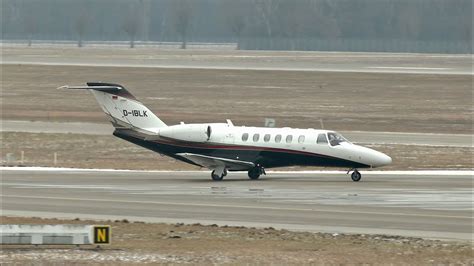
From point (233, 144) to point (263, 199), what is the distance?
9.01 m

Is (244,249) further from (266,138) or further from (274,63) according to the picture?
(274,63)

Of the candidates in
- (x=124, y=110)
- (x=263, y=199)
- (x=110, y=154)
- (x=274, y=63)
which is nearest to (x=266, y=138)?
(x=124, y=110)

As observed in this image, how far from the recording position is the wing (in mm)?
49062

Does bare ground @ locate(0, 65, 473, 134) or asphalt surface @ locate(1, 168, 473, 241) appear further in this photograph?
bare ground @ locate(0, 65, 473, 134)

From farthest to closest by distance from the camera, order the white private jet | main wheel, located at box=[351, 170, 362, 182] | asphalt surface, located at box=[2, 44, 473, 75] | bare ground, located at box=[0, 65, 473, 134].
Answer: asphalt surface, located at box=[2, 44, 473, 75], bare ground, located at box=[0, 65, 473, 134], the white private jet, main wheel, located at box=[351, 170, 362, 182]

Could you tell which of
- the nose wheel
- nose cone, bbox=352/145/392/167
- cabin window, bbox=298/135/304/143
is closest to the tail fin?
the nose wheel

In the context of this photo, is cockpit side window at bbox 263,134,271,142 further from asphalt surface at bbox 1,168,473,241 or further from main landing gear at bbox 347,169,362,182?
main landing gear at bbox 347,169,362,182

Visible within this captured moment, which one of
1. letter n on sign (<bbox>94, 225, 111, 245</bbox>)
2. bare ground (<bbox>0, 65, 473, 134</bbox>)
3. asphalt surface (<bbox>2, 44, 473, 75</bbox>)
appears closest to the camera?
letter n on sign (<bbox>94, 225, 111, 245</bbox>)

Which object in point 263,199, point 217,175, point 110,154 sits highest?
point 110,154

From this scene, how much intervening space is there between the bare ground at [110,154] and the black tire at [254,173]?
674cm

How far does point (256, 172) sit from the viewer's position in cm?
4959

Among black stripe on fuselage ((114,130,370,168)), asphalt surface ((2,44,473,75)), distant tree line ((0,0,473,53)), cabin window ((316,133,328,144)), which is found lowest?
black stripe on fuselage ((114,130,370,168))

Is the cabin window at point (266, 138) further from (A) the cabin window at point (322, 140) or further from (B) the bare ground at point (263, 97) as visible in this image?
(B) the bare ground at point (263, 97)

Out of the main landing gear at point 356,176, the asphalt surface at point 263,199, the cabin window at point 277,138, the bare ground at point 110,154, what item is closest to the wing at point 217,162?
the asphalt surface at point 263,199
